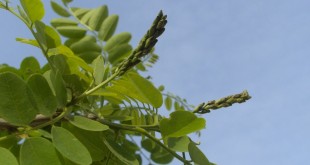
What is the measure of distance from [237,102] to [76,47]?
0.87m

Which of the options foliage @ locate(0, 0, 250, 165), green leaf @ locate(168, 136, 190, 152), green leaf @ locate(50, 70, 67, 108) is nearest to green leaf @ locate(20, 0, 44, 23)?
foliage @ locate(0, 0, 250, 165)

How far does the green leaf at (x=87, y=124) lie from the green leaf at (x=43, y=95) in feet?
0.21

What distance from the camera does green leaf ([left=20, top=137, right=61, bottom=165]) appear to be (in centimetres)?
101

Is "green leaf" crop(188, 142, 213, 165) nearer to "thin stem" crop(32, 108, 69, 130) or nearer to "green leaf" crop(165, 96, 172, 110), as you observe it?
"thin stem" crop(32, 108, 69, 130)

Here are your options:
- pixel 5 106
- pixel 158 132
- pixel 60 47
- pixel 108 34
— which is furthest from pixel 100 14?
pixel 5 106

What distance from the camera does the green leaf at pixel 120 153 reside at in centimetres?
116

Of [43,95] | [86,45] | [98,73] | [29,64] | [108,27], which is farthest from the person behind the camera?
[108,27]

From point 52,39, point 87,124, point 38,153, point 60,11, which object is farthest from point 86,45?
point 38,153

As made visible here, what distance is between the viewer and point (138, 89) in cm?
120

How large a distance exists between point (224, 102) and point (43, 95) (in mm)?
423

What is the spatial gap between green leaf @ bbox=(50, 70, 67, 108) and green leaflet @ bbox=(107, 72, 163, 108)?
150mm

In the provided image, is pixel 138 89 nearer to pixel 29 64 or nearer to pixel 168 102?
pixel 29 64

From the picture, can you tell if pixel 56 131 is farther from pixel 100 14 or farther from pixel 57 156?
pixel 100 14

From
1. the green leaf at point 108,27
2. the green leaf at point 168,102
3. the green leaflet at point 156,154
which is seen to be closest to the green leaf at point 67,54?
the green leaf at point 108,27
